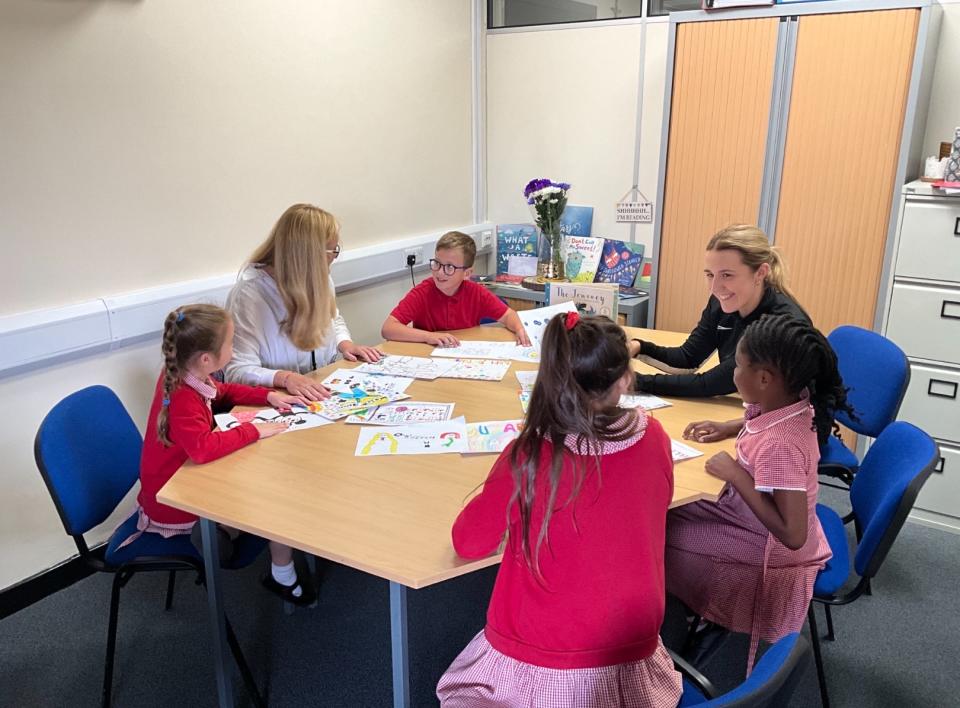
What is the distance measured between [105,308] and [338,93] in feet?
4.68

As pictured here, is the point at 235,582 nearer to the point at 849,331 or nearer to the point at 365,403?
the point at 365,403

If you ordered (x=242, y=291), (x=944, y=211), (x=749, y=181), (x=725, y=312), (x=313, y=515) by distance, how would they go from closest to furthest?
(x=313, y=515), (x=725, y=312), (x=242, y=291), (x=944, y=211), (x=749, y=181)

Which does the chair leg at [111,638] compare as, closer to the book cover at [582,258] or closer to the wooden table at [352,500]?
the wooden table at [352,500]

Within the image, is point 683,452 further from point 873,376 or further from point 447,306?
point 447,306

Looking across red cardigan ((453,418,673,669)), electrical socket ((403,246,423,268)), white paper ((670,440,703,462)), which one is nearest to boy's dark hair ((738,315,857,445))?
white paper ((670,440,703,462))

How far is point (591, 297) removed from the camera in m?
2.64

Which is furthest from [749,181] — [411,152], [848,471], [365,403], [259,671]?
[259,671]

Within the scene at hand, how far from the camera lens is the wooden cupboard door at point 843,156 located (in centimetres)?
270

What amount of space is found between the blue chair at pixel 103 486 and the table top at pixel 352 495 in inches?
11.6

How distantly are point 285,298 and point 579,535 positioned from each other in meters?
1.56

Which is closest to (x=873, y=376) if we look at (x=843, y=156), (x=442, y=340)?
(x=843, y=156)

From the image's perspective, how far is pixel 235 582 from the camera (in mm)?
2445

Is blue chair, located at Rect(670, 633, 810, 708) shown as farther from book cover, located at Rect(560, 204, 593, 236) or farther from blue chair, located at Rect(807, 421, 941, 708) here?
book cover, located at Rect(560, 204, 593, 236)

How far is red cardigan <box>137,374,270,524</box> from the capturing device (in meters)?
1.71
